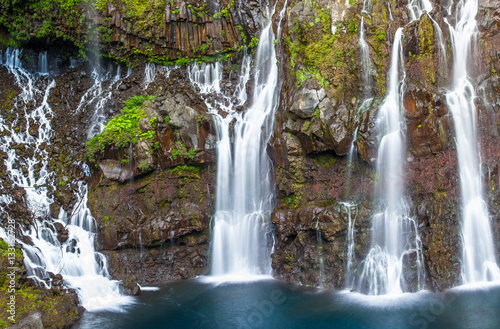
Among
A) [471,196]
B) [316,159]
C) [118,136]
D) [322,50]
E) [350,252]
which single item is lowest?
[350,252]

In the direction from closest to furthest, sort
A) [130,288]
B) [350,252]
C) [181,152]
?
1. [350,252]
2. [130,288]
3. [181,152]

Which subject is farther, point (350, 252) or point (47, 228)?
point (47, 228)

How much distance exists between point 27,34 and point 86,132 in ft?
19.1

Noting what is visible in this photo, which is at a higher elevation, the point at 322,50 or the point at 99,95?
the point at 322,50

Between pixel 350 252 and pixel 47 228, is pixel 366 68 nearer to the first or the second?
pixel 350 252

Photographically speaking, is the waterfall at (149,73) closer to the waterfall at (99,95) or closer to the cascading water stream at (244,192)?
the waterfall at (99,95)

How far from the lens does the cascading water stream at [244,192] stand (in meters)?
16.3

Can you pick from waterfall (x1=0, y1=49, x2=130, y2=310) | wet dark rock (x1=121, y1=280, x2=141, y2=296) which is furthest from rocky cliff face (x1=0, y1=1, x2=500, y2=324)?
wet dark rock (x1=121, y1=280, x2=141, y2=296)

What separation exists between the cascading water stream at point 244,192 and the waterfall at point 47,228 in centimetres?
448

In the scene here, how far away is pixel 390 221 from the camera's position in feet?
45.8

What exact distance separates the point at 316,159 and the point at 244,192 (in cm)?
338

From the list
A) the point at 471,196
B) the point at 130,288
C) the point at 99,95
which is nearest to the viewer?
the point at 471,196

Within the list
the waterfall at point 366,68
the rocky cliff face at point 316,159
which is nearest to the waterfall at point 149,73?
the rocky cliff face at point 316,159

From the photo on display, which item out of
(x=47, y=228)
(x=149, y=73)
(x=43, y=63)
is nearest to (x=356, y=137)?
(x=149, y=73)
